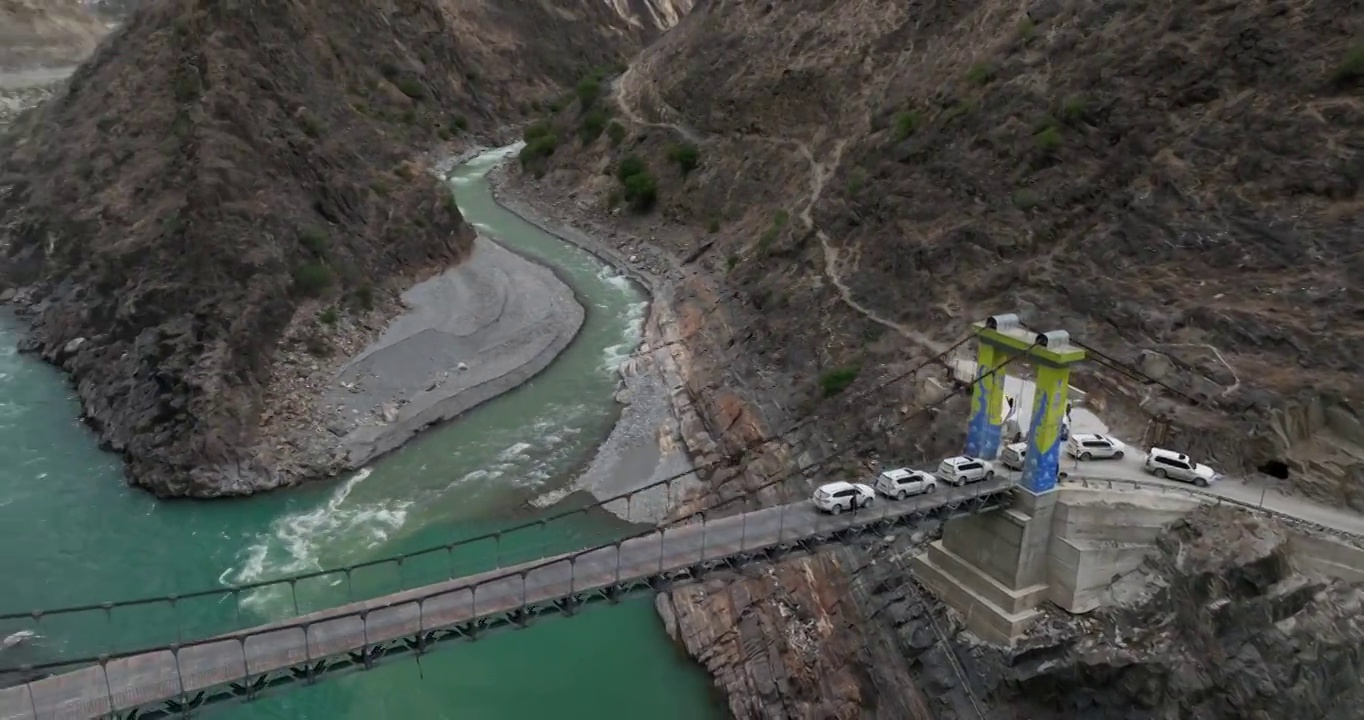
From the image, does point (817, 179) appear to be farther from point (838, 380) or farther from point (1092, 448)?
point (1092, 448)

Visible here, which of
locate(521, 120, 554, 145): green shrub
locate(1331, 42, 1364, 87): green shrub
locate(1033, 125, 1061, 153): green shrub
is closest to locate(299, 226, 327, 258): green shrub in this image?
locate(1033, 125, 1061, 153): green shrub

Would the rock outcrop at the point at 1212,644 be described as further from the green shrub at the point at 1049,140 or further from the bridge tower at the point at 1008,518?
the green shrub at the point at 1049,140

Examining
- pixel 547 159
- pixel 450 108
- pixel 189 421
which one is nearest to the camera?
pixel 189 421

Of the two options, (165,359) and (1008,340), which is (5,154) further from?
(1008,340)

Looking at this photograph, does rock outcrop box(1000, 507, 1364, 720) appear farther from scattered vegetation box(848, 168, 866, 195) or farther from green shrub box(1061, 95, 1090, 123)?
scattered vegetation box(848, 168, 866, 195)

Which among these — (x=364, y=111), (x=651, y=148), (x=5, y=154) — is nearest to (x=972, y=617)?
(x=651, y=148)

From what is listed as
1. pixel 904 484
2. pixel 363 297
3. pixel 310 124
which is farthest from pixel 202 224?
pixel 904 484
